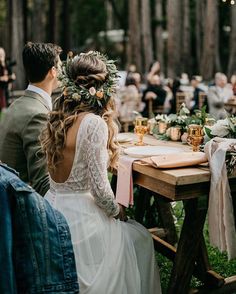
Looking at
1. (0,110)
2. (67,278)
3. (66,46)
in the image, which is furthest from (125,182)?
(66,46)

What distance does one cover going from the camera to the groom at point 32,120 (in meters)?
3.17

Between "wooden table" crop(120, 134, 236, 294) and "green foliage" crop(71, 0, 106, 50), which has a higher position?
"green foliage" crop(71, 0, 106, 50)

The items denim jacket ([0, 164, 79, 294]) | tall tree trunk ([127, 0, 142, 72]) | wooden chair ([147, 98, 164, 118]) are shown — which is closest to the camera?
denim jacket ([0, 164, 79, 294])

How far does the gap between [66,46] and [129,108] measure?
1137cm

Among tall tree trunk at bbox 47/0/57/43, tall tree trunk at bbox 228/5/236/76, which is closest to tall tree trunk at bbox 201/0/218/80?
tall tree trunk at bbox 228/5/236/76

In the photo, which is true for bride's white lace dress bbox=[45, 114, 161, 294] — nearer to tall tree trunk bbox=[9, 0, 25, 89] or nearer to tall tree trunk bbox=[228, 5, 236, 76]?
tall tree trunk bbox=[9, 0, 25, 89]

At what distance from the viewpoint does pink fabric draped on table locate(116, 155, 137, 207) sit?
9.52ft

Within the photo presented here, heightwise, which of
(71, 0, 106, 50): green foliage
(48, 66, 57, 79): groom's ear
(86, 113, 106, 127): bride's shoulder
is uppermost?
(71, 0, 106, 50): green foliage

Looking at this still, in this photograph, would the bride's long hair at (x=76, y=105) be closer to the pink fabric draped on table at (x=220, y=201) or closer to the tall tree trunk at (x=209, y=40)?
the pink fabric draped on table at (x=220, y=201)

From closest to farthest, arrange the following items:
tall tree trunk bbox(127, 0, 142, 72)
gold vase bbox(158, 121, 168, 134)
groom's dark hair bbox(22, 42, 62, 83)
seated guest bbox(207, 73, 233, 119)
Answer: groom's dark hair bbox(22, 42, 62, 83) → gold vase bbox(158, 121, 168, 134) → seated guest bbox(207, 73, 233, 119) → tall tree trunk bbox(127, 0, 142, 72)

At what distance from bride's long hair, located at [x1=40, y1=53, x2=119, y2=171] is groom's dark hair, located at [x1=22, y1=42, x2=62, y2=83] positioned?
1.92 feet

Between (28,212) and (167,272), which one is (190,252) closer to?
(167,272)

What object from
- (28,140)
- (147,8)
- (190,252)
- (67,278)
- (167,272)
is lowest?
(167,272)

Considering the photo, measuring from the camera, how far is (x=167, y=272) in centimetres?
399
